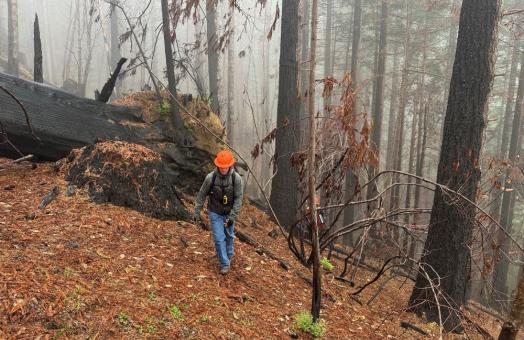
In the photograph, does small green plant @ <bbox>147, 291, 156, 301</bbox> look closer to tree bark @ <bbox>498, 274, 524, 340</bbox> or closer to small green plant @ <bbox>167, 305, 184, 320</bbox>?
small green plant @ <bbox>167, 305, 184, 320</bbox>

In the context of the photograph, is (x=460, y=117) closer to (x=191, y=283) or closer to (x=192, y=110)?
(x=191, y=283)

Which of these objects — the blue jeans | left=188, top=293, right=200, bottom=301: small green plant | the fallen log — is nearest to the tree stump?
the fallen log

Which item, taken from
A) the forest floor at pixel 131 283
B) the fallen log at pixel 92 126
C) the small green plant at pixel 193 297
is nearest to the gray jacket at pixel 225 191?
the forest floor at pixel 131 283

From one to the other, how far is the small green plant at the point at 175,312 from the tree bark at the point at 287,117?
4779 mm

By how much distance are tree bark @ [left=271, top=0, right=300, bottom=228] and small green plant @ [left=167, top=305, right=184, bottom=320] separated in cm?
478

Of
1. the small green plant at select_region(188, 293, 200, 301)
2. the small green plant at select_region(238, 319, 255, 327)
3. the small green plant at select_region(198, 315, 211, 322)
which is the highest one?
the small green plant at select_region(188, 293, 200, 301)

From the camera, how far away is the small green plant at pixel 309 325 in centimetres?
464

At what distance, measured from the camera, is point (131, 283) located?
14.3 feet

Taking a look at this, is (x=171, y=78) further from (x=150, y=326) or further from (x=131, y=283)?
(x=150, y=326)

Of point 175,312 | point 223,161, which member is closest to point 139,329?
point 175,312

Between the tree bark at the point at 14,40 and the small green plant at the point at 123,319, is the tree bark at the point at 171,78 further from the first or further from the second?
the tree bark at the point at 14,40

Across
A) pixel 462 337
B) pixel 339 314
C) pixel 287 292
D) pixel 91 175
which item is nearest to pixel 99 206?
pixel 91 175

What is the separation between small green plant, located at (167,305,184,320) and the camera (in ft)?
13.3

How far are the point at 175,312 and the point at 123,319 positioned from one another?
1.87ft
